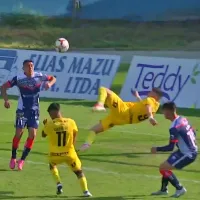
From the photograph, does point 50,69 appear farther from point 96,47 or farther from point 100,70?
point 96,47

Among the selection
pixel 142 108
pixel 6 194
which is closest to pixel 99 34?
pixel 142 108

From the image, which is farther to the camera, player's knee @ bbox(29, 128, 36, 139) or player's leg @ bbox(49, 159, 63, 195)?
player's knee @ bbox(29, 128, 36, 139)

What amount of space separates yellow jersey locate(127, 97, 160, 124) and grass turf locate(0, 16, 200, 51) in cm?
3092

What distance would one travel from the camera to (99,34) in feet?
170

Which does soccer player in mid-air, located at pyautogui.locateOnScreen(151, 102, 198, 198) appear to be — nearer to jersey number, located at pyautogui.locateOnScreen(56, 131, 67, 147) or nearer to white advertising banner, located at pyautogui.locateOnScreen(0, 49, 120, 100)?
jersey number, located at pyautogui.locateOnScreen(56, 131, 67, 147)

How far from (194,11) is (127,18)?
474 centimetres

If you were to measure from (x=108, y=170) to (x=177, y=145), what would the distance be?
2.59 m

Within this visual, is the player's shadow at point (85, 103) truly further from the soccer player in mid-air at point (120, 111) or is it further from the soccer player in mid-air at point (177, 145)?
the soccer player in mid-air at point (177, 145)

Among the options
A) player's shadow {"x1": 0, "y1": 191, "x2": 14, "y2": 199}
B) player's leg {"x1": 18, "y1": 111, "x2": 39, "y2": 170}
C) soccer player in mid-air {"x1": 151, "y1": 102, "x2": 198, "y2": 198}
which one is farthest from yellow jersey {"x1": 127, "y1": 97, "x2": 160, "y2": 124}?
player's shadow {"x1": 0, "y1": 191, "x2": 14, "y2": 199}

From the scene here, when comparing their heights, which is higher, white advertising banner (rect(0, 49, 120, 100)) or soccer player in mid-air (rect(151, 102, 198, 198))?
soccer player in mid-air (rect(151, 102, 198, 198))

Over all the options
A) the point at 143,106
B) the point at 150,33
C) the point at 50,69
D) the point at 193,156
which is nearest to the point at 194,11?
the point at 150,33

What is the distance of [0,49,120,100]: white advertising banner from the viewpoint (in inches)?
969

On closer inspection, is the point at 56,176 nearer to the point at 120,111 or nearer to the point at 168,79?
the point at 120,111

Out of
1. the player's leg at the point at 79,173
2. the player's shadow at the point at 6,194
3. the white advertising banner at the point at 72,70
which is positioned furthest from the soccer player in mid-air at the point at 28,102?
the white advertising banner at the point at 72,70
